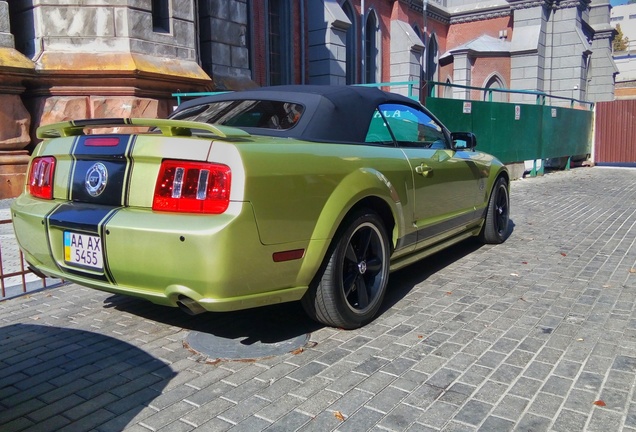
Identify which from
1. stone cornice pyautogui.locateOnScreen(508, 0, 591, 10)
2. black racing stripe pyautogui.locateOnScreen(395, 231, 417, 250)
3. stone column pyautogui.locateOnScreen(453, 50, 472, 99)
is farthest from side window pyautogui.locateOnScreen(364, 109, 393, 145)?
stone cornice pyautogui.locateOnScreen(508, 0, 591, 10)

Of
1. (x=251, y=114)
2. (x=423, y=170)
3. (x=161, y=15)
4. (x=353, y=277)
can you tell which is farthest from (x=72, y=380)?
(x=161, y=15)

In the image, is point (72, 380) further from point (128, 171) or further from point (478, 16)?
point (478, 16)

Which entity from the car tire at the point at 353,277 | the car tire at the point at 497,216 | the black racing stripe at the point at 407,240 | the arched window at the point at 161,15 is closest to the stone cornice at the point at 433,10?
the arched window at the point at 161,15

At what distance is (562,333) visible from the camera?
12.1ft

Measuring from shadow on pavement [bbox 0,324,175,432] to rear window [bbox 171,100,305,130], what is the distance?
1714 millimetres

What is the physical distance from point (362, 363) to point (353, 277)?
27.1 inches

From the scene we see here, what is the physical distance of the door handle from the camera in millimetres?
4425

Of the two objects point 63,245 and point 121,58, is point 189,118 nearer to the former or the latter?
point 63,245

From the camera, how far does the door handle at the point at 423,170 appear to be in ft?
14.5

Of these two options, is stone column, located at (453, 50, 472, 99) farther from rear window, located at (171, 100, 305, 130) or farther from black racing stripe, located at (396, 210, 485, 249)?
rear window, located at (171, 100, 305, 130)

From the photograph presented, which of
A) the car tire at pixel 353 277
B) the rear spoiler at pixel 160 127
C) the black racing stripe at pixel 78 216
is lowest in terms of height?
the car tire at pixel 353 277

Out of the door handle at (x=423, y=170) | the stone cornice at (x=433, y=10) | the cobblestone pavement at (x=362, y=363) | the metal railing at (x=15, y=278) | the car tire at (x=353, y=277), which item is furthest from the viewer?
the stone cornice at (x=433, y=10)

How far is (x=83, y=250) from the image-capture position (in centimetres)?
327

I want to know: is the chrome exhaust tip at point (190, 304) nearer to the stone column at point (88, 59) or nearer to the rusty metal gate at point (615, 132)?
the stone column at point (88, 59)
